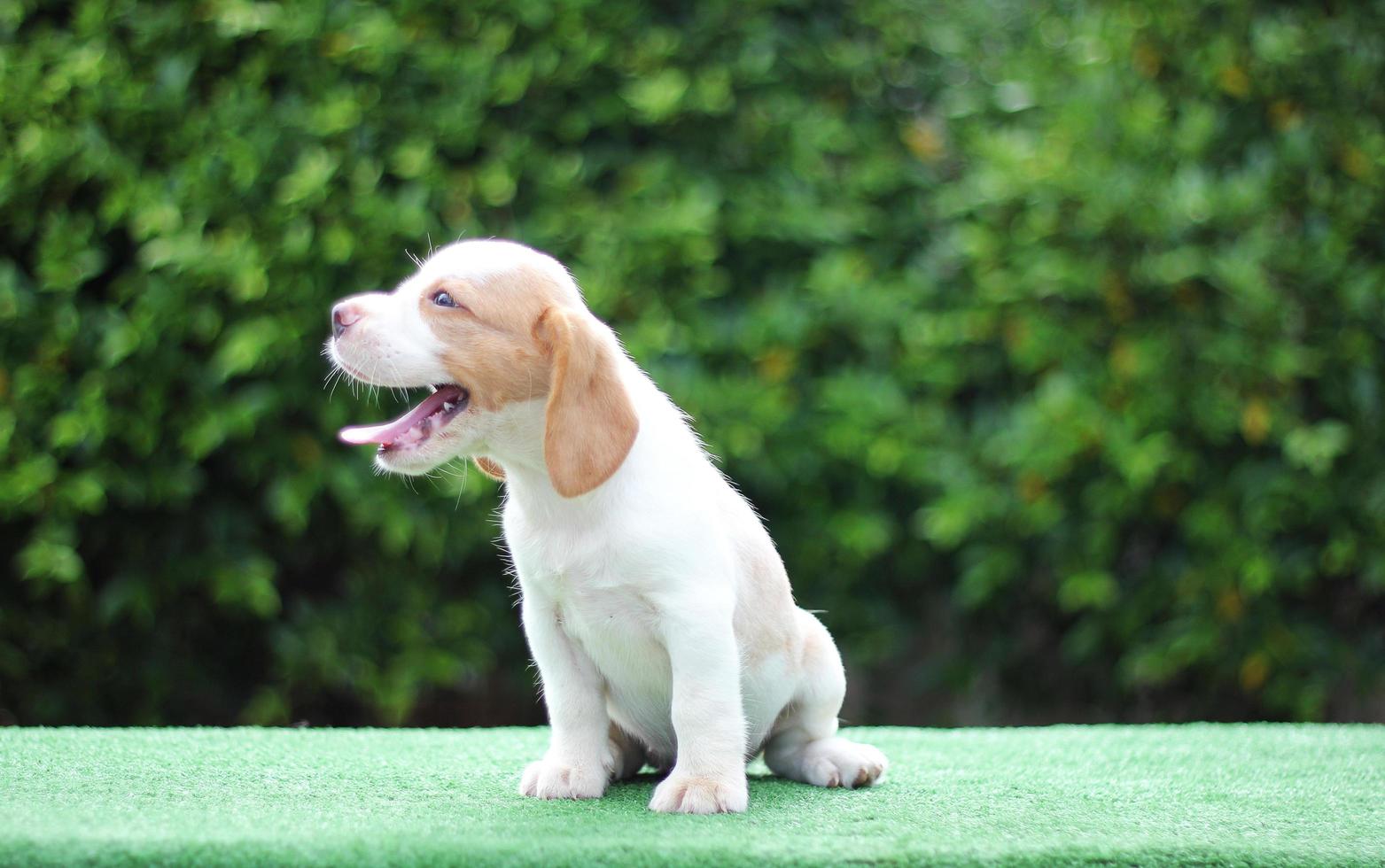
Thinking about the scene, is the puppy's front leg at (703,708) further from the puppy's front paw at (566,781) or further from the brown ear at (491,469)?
the brown ear at (491,469)

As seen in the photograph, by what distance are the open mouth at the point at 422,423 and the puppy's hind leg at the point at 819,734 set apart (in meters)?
0.92

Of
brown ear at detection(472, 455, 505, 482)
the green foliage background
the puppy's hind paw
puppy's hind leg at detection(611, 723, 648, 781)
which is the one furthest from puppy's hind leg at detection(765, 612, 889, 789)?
the green foliage background

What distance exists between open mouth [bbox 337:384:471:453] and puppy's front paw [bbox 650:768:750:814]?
31.3 inches

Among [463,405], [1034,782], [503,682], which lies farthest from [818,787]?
[503,682]

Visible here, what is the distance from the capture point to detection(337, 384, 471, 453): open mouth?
2699mm

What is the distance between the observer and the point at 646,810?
2688 millimetres

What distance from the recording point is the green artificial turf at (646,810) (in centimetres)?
222

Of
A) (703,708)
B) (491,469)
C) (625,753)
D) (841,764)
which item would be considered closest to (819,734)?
(841,764)

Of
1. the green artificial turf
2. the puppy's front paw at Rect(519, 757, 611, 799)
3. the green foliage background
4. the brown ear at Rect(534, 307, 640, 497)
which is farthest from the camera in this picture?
the green foliage background

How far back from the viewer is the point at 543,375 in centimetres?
268

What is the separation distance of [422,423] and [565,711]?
65 centimetres

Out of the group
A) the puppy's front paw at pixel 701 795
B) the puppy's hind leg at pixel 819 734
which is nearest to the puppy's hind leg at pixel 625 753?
the puppy's hind leg at pixel 819 734

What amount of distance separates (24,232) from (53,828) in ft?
9.76

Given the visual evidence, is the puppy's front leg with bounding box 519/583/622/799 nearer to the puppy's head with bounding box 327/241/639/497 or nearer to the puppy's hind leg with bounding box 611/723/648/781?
the puppy's hind leg with bounding box 611/723/648/781
